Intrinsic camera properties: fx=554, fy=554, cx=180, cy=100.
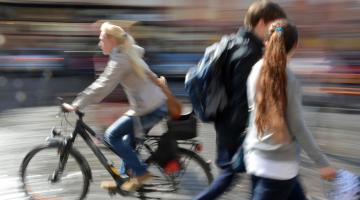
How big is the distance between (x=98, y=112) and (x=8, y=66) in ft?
33.4

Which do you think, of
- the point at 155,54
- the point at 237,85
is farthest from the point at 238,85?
the point at 155,54

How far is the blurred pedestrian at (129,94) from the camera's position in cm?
412

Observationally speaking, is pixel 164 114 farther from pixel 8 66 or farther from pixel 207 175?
pixel 8 66

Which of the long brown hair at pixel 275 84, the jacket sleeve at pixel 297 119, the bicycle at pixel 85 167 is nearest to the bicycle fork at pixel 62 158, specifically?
the bicycle at pixel 85 167

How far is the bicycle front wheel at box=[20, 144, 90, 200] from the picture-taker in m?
4.36

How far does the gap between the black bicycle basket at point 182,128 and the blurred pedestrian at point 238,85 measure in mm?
795

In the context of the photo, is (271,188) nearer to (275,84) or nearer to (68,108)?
(275,84)

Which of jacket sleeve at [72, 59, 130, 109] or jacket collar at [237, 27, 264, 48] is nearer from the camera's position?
jacket collar at [237, 27, 264, 48]

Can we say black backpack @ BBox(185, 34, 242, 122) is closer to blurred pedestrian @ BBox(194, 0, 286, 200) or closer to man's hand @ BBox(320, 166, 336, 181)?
blurred pedestrian @ BBox(194, 0, 286, 200)

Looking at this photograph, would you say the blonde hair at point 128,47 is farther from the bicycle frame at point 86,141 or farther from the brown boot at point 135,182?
the brown boot at point 135,182

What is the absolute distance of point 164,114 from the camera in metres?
4.33

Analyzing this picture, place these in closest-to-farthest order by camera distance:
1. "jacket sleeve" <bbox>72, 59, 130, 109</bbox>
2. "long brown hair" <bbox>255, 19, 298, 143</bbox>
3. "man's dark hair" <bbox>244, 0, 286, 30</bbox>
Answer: "long brown hair" <bbox>255, 19, 298, 143</bbox> < "man's dark hair" <bbox>244, 0, 286, 30</bbox> < "jacket sleeve" <bbox>72, 59, 130, 109</bbox>

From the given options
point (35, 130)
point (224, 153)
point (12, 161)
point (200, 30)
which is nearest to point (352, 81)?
point (200, 30)

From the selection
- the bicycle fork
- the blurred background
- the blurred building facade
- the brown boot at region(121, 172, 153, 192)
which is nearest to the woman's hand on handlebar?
the bicycle fork
